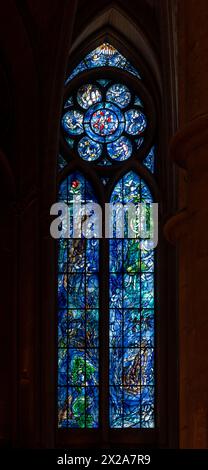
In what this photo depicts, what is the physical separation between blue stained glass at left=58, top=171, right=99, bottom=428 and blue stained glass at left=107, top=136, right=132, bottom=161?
1.54 m

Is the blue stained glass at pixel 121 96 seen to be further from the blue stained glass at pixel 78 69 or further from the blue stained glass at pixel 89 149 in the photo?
the blue stained glass at pixel 89 149

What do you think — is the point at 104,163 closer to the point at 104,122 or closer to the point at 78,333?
the point at 104,122

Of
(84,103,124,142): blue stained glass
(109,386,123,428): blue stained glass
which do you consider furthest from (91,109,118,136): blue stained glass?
(109,386,123,428): blue stained glass

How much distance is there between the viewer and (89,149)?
20.0 meters

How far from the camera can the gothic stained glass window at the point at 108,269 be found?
18875 millimetres

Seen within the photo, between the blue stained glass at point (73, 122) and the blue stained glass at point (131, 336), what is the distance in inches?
83.4

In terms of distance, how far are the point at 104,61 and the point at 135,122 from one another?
1218 millimetres

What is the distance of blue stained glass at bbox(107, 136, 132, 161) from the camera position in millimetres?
19938

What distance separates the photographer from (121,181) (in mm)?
19766

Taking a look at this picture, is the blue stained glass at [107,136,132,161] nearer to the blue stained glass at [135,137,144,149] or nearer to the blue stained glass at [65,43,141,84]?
the blue stained glass at [135,137,144,149]
